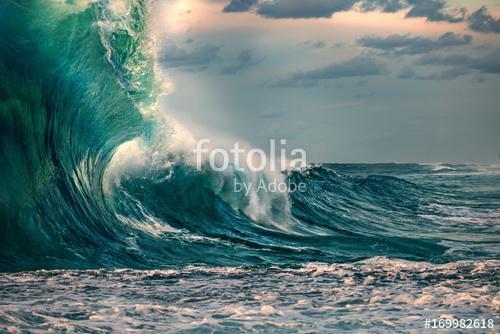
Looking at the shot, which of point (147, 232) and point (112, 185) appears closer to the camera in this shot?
point (147, 232)

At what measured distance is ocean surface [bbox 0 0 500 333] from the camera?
21.9ft

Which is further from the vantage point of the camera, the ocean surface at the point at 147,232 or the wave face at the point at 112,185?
the wave face at the point at 112,185

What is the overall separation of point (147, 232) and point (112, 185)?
2.14 metres

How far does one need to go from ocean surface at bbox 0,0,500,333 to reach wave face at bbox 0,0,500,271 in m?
0.03

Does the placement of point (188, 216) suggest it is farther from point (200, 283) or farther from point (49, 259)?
point (200, 283)

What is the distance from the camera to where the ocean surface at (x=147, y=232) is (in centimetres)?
667

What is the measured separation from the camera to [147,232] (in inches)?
476

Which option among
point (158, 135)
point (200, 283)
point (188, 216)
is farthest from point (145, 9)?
point (200, 283)

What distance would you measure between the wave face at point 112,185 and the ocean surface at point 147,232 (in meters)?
0.03

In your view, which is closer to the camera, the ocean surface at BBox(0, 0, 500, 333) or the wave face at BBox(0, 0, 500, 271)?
the ocean surface at BBox(0, 0, 500, 333)

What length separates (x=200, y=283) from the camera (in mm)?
8156

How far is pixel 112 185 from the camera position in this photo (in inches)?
541

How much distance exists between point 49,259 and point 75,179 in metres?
3.12

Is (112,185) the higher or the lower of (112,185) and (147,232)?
the higher
